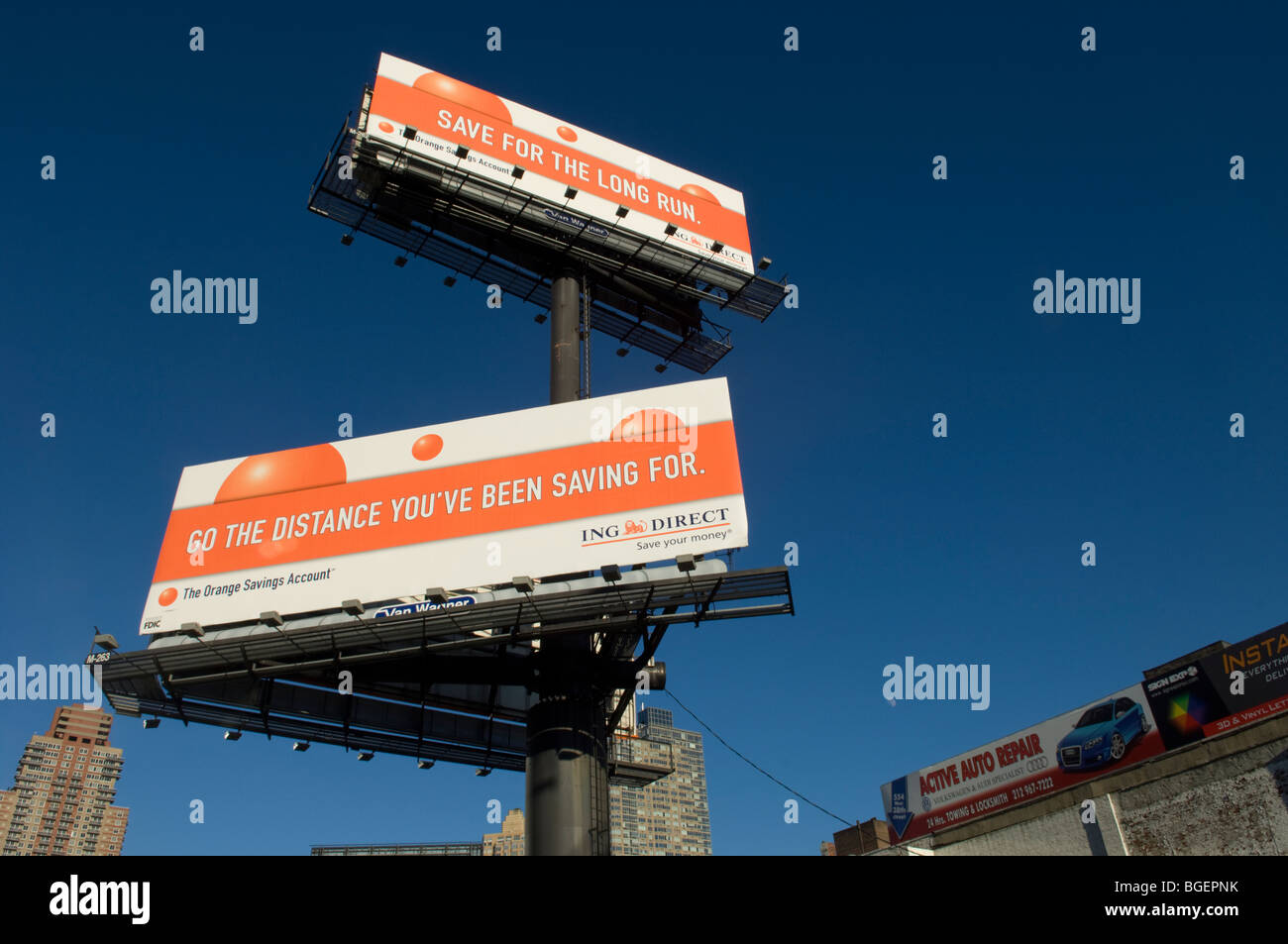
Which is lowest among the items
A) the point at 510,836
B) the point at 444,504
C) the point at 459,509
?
the point at 510,836

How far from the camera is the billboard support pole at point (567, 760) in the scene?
20.2 meters

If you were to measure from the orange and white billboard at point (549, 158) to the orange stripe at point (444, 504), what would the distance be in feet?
31.3

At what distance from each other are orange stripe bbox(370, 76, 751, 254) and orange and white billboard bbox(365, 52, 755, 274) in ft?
0.10

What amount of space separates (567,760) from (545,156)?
57.9ft

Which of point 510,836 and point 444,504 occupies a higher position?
point 444,504

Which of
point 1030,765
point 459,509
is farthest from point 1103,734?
point 459,509

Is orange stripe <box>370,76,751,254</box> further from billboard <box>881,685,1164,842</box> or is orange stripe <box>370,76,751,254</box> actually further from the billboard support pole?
billboard <box>881,685,1164,842</box>

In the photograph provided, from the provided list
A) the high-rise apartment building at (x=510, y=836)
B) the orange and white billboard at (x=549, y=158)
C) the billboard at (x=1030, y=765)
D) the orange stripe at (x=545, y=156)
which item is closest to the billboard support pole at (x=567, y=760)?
the orange and white billboard at (x=549, y=158)

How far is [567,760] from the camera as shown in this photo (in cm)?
2103
